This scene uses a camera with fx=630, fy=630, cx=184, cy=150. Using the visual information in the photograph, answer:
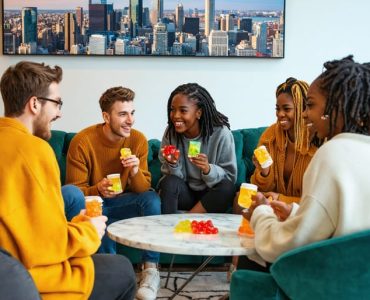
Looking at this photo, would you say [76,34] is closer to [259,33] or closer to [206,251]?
[259,33]

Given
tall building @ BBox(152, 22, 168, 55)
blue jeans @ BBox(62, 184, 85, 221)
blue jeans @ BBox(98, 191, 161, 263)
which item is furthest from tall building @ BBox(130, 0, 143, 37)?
blue jeans @ BBox(62, 184, 85, 221)

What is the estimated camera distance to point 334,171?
1674 mm

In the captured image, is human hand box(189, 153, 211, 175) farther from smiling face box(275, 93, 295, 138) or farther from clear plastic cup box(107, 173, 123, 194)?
clear plastic cup box(107, 173, 123, 194)

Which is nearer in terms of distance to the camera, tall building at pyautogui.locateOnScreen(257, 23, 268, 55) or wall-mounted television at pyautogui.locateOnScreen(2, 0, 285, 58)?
wall-mounted television at pyautogui.locateOnScreen(2, 0, 285, 58)

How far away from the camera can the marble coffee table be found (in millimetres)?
2090

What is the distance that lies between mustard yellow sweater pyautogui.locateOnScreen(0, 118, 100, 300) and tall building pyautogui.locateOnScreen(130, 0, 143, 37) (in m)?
2.62

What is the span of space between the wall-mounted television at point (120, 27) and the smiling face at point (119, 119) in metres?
1.00

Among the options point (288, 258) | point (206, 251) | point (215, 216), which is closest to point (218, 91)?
point (215, 216)

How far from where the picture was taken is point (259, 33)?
14.7ft

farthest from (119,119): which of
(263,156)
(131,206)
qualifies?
(263,156)

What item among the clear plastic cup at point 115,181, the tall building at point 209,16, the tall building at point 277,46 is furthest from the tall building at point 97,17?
the clear plastic cup at point 115,181

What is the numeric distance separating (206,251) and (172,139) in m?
1.60

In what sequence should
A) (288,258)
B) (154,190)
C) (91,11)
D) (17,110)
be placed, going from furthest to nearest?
(91,11) < (154,190) < (17,110) < (288,258)

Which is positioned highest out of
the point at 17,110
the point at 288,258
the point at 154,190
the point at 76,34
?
the point at 76,34
